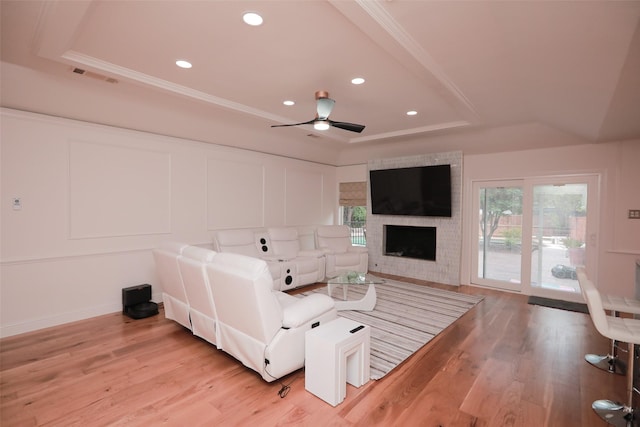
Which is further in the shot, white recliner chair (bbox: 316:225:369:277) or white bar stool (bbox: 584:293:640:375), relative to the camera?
white recliner chair (bbox: 316:225:369:277)

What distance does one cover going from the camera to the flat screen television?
19.3ft

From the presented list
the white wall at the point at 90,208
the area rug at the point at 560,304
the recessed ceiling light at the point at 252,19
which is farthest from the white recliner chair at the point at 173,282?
the area rug at the point at 560,304

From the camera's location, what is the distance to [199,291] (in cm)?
294

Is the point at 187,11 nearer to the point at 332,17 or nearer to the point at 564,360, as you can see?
the point at 332,17

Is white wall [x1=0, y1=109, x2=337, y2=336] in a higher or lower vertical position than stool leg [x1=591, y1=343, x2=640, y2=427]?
higher

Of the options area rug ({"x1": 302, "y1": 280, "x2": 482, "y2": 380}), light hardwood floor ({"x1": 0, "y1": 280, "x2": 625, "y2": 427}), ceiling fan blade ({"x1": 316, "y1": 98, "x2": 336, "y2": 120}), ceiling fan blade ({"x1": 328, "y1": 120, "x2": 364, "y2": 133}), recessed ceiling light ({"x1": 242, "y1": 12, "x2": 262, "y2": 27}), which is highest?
recessed ceiling light ({"x1": 242, "y1": 12, "x2": 262, "y2": 27})

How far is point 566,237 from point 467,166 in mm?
2004

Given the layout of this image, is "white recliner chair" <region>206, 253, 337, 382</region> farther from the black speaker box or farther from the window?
the window

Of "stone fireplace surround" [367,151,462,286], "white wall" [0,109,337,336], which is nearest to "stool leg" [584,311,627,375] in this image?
"stone fireplace surround" [367,151,462,286]

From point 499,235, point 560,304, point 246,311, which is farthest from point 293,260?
point 560,304

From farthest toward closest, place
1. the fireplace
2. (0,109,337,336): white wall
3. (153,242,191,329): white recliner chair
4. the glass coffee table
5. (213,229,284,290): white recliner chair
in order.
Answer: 1. the fireplace
2. (213,229,284,290): white recliner chair
3. the glass coffee table
4. (0,109,337,336): white wall
5. (153,242,191,329): white recliner chair

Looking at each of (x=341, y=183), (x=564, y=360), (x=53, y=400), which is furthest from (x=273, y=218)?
(x=564, y=360)

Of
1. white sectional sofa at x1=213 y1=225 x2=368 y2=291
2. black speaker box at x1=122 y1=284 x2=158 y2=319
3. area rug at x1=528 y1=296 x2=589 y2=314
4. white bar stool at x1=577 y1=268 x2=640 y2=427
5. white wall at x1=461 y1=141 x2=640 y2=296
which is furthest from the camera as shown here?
white sectional sofa at x1=213 y1=225 x2=368 y2=291

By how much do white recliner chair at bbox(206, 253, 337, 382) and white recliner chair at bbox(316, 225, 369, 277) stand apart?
3.21 m
